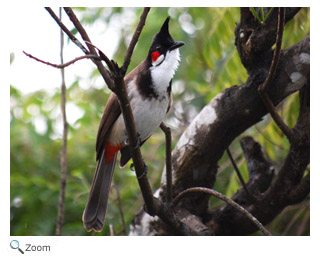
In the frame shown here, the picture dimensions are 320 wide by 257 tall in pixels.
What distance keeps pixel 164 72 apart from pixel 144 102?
21 centimetres

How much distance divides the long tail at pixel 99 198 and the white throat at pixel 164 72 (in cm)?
70

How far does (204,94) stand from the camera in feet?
14.0

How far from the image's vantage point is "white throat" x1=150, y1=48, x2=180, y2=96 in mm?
2832

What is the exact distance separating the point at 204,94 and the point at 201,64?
0.49 meters

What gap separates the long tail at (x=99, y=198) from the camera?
9.99 feet

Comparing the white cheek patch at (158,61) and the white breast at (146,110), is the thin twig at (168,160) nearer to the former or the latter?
the white breast at (146,110)

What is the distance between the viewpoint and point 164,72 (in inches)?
111

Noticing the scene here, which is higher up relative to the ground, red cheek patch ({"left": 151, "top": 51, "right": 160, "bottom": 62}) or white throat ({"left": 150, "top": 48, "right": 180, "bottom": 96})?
red cheek patch ({"left": 151, "top": 51, "right": 160, "bottom": 62})
